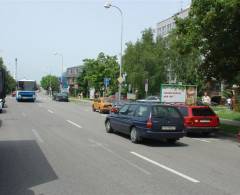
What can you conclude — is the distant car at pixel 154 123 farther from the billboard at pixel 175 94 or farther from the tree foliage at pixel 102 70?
the tree foliage at pixel 102 70

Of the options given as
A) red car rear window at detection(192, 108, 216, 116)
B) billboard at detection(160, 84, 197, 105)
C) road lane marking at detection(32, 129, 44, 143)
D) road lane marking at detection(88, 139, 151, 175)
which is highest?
billboard at detection(160, 84, 197, 105)

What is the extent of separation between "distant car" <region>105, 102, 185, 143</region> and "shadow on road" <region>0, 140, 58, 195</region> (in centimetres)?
372

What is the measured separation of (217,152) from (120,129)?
473 cm

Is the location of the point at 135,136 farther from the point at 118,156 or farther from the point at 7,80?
the point at 7,80

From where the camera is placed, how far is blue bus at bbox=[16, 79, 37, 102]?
57719 millimetres

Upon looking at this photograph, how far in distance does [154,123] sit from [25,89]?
43.8m

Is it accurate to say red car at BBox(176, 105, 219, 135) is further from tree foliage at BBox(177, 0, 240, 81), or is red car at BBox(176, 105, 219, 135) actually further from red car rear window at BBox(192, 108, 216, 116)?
tree foliage at BBox(177, 0, 240, 81)

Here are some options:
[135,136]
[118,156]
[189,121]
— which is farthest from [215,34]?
[118,156]

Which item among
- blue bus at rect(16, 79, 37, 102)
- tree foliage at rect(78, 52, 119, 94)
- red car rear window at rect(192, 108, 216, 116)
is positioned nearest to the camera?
red car rear window at rect(192, 108, 216, 116)

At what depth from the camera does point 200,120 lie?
20.7 m

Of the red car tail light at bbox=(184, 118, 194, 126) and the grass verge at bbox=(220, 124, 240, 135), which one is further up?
the red car tail light at bbox=(184, 118, 194, 126)

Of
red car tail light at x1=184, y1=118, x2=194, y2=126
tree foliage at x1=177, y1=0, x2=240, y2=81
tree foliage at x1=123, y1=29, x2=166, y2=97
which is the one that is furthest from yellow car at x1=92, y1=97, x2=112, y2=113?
tree foliage at x1=123, y1=29, x2=166, y2=97

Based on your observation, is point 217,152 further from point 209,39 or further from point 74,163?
point 209,39

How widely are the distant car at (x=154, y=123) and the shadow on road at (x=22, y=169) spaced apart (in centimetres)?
372
